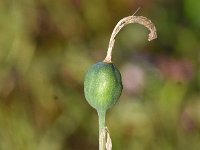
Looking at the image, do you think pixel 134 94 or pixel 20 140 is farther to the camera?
pixel 134 94

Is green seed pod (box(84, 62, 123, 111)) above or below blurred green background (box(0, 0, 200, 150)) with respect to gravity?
below

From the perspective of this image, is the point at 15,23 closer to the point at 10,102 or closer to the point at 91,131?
the point at 10,102

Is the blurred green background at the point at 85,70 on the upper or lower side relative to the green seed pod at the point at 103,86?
upper

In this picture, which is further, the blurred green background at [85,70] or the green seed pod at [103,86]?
the blurred green background at [85,70]

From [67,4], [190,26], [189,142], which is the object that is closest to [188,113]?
[189,142]
